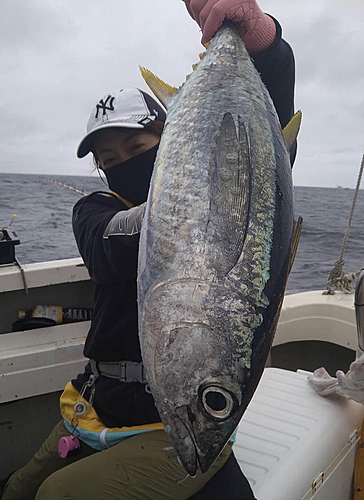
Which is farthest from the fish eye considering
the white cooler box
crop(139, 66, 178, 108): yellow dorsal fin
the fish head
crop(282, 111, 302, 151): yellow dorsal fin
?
the white cooler box

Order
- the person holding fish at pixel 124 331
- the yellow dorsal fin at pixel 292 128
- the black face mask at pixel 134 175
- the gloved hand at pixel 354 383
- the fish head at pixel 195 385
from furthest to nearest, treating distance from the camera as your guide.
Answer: the gloved hand at pixel 354 383 → the black face mask at pixel 134 175 → the person holding fish at pixel 124 331 → the yellow dorsal fin at pixel 292 128 → the fish head at pixel 195 385

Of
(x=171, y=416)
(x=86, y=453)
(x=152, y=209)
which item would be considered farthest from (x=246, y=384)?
(x=86, y=453)

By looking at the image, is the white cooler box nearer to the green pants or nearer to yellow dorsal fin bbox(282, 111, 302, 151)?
the green pants

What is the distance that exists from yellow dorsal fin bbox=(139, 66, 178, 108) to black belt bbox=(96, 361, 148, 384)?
984 millimetres

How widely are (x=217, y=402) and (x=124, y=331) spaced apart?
925 mm

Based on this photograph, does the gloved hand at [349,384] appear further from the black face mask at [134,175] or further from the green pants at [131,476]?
the black face mask at [134,175]

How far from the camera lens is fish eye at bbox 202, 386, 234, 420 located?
87 centimetres

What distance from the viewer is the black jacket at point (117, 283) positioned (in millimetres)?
1450

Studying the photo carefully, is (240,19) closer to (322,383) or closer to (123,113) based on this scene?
(123,113)

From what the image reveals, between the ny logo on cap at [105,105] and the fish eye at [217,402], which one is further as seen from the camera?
the ny logo on cap at [105,105]

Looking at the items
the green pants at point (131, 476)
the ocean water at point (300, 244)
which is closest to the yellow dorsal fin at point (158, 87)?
the green pants at point (131, 476)

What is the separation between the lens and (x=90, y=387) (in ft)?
6.18

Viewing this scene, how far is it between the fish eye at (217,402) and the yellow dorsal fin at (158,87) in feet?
2.71

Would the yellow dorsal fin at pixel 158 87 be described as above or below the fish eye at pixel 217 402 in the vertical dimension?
above
